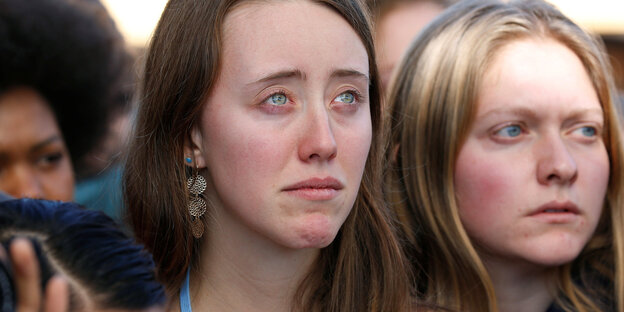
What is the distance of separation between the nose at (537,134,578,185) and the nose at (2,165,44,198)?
1.86 m

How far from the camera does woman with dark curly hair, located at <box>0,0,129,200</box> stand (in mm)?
3123

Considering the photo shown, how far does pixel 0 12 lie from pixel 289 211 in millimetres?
1817

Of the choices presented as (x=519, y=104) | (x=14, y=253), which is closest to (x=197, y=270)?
(x=14, y=253)

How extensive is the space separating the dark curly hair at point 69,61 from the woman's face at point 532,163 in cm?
183

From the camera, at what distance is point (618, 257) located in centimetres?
294

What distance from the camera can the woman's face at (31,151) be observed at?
308cm

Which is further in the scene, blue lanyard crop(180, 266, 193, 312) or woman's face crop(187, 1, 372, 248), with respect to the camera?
blue lanyard crop(180, 266, 193, 312)

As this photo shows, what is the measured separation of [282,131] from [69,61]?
1820 millimetres

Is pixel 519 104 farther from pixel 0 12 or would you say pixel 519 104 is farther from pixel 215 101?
pixel 0 12

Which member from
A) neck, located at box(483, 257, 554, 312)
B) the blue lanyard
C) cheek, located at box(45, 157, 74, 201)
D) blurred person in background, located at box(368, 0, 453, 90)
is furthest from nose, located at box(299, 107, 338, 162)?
blurred person in background, located at box(368, 0, 453, 90)

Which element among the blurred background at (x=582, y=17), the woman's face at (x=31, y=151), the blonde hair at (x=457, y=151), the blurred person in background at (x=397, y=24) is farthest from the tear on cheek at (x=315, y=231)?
the blurred background at (x=582, y=17)

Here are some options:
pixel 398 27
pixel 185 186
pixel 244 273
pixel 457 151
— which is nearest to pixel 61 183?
pixel 185 186

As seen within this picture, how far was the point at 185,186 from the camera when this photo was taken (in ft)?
7.73

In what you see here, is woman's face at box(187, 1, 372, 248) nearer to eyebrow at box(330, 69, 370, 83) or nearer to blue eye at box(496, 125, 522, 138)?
eyebrow at box(330, 69, 370, 83)
